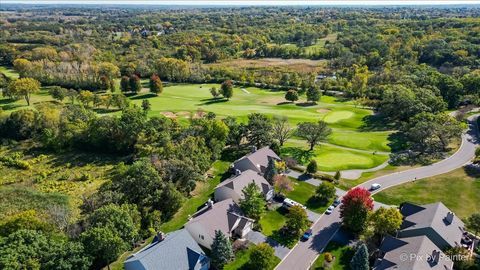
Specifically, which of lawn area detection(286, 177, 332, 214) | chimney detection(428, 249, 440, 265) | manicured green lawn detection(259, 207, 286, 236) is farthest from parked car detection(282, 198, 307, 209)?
chimney detection(428, 249, 440, 265)

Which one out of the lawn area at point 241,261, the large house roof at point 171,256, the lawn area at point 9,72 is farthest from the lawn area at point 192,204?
the lawn area at point 9,72

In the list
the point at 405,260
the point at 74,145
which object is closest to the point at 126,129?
the point at 74,145

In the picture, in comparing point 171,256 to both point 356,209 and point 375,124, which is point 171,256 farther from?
point 375,124

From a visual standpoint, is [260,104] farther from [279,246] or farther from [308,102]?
[279,246]

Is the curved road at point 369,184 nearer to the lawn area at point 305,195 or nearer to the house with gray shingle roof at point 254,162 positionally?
the lawn area at point 305,195

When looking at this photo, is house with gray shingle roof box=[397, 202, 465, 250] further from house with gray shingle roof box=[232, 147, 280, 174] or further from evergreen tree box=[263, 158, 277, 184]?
house with gray shingle roof box=[232, 147, 280, 174]

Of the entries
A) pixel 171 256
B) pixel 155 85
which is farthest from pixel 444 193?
pixel 155 85
